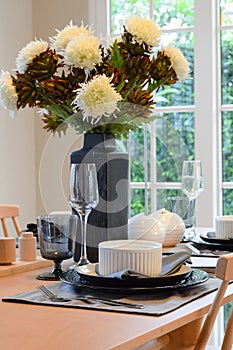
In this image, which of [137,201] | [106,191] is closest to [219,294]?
[106,191]

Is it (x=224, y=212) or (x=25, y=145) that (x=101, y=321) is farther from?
(x=25, y=145)

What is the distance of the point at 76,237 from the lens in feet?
6.41

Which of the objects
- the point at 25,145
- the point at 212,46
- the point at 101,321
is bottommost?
the point at 101,321

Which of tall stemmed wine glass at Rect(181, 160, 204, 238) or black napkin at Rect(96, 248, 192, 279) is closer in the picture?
black napkin at Rect(96, 248, 192, 279)

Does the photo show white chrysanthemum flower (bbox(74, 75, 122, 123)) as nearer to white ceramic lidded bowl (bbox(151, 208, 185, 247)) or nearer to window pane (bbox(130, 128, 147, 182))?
window pane (bbox(130, 128, 147, 182))

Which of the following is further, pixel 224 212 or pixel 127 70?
pixel 224 212

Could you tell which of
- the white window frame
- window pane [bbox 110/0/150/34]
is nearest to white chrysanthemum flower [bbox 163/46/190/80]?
the white window frame

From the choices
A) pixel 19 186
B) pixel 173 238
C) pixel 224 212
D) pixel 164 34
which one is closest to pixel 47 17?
pixel 164 34

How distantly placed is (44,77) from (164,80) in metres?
0.36

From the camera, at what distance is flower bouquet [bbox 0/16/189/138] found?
194 cm

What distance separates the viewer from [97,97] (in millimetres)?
1816

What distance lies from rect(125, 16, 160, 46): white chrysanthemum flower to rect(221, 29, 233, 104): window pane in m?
1.87

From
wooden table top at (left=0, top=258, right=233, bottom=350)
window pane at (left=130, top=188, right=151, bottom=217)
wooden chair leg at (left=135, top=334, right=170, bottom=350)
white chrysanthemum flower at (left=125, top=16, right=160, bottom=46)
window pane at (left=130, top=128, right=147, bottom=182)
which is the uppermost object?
white chrysanthemum flower at (left=125, top=16, right=160, bottom=46)

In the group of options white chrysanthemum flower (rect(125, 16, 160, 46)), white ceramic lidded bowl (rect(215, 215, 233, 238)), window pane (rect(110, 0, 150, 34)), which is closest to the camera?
white chrysanthemum flower (rect(125, 16, 160, 46))
